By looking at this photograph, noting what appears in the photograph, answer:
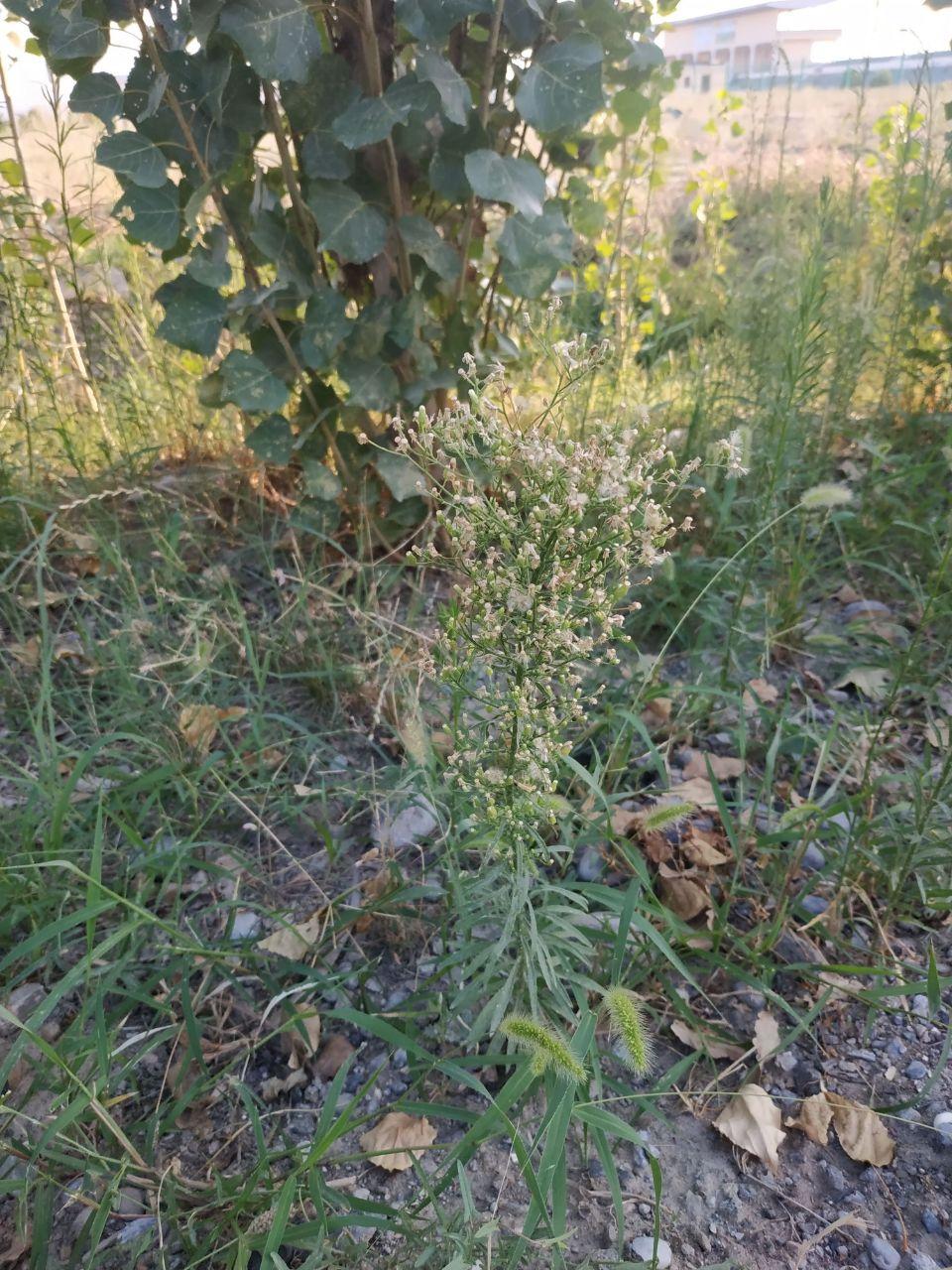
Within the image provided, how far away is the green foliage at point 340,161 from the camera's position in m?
1.91

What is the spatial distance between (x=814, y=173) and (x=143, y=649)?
8.91 metres

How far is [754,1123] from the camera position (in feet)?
4.38

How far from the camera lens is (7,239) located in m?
2.63

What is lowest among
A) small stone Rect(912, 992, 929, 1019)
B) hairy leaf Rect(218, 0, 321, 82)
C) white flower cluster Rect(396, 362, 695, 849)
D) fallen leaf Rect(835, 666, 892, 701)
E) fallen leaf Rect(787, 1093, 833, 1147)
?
small stone Rect(912, 992, 929, 1019)

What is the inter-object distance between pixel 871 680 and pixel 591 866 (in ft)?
3.11

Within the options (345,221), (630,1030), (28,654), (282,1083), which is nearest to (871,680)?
(630,1030)

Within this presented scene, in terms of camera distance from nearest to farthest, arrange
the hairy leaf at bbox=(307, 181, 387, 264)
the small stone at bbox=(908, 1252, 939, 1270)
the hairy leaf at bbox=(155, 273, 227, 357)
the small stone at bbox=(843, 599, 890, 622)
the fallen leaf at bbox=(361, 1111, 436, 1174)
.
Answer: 1. the small stone at bbox=(908, 1252, 939, 1270)
2. the fallen leaf at bbox=(361, 1111, 436, 1174)
3. the hairy leaf at bbox=(307, 181, 387, 264)
4. the hairy leaf at bbox=(155, 273, 227, 357)
5. the small stone at bbox=(843, 599, 890, 622)

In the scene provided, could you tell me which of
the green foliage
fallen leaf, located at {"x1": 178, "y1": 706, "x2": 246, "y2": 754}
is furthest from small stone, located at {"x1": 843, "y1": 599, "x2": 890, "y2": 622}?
fallen leaf, located at {"x1": 178, "y1": 706, "x2": 246, "y2": 754}

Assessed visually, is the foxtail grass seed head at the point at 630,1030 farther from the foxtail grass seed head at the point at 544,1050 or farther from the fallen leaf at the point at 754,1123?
the fallen leaf at the point at 754,1123

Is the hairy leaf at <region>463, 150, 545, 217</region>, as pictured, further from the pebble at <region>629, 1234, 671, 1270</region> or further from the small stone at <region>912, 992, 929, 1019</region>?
the pebble at <region>629, 1234, 671, 1270</region>

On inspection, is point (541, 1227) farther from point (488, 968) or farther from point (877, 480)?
point (877, 480)

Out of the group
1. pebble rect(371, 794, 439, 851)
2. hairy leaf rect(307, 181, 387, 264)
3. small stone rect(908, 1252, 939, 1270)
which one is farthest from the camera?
hairy leaf rect(307, 181, 387, 264)

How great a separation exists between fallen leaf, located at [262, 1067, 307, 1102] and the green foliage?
150 cm

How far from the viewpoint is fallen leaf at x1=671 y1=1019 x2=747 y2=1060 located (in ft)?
4.75
